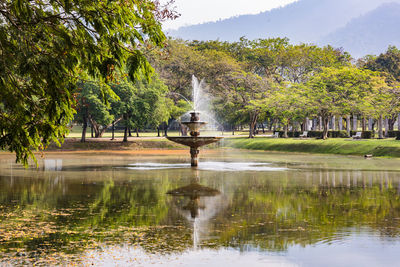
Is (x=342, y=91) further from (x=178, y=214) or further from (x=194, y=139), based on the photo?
(x=178, y=214)

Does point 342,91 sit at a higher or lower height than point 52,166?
higher

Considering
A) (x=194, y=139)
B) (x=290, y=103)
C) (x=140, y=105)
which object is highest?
(x=290, y=103)

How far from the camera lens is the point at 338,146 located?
4591 centimetres

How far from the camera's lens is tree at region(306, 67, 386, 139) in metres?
54.1

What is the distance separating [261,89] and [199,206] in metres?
58.3

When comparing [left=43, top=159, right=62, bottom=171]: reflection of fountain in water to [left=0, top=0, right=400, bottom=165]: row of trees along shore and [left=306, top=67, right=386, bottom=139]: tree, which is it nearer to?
[left=0, top=0, right=400, bottom=165]: row of trees along shore

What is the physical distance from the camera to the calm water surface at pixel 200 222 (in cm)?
878

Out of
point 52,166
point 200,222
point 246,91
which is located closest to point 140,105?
point 246,91

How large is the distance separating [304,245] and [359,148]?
34.7m

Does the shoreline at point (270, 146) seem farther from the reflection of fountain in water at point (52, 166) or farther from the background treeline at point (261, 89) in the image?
the reflection of fountain in water at point (52, 166)

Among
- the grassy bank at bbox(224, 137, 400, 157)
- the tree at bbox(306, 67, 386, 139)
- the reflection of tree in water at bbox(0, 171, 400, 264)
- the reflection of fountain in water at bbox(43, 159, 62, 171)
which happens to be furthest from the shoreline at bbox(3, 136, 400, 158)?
the reflection of tree in water at bbox(0, 171, 400, 264)

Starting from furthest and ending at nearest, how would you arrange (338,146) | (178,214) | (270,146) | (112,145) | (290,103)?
(290,103) → (112,145) → (270,146) → (338,146) → (178,214)

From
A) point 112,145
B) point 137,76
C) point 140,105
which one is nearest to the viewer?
point 137,76

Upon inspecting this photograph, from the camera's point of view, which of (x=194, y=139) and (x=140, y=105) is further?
(x=140, y=105)
